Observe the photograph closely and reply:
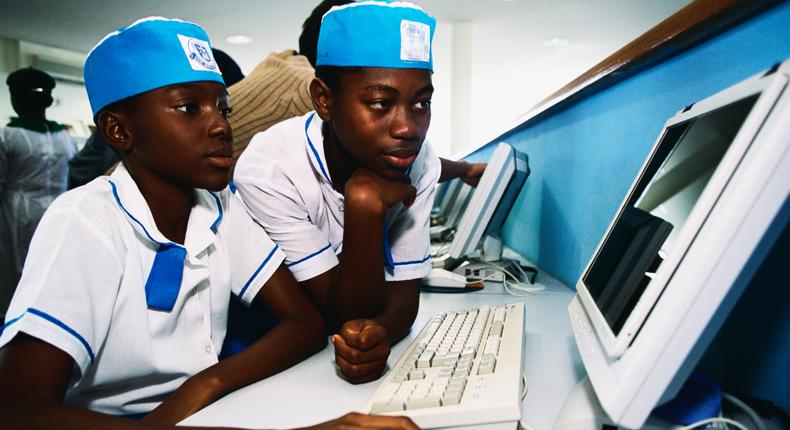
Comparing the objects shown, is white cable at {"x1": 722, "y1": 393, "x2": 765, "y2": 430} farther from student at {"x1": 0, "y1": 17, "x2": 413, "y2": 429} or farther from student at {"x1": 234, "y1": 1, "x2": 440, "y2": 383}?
student at {"x1": 0, "y1": 17, "x2": 413, "y2": 429}

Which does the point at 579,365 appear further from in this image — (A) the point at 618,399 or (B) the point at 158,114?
(B) the point at 158,114

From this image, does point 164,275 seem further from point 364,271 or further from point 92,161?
point 92,161

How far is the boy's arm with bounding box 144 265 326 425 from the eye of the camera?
2.03 ft

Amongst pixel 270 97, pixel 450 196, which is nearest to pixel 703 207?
pixel 270 97

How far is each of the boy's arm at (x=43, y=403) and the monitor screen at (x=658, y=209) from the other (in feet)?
0.85

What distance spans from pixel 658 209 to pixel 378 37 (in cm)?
51

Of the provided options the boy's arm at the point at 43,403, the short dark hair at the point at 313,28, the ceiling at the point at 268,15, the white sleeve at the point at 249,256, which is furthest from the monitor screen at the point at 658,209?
the ceiling at the point at 268,15

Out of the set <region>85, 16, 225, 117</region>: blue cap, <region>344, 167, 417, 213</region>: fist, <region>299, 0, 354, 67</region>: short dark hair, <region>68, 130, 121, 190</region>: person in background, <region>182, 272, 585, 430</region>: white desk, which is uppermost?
<region>299, 0, 354, 67</region>: short dark hair

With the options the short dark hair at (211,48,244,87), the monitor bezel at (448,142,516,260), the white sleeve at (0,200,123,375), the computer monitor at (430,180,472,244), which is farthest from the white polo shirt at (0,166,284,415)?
the computer monitor at (430,180,472,244)

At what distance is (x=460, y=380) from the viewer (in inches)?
21.2

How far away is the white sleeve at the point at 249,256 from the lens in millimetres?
829

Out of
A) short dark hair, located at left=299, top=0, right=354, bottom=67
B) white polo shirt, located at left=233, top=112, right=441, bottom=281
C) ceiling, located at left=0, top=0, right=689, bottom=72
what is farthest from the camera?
ceiling, located at left=0, top=0, right=689, bottom=72

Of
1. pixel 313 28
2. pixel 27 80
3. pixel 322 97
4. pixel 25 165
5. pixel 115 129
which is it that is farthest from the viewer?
pixel 25 165

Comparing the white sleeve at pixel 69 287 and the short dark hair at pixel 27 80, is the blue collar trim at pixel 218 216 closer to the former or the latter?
the white sleeve at pixel 69 287
